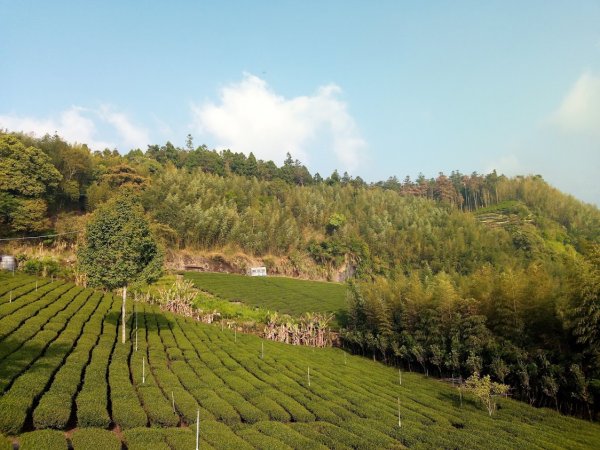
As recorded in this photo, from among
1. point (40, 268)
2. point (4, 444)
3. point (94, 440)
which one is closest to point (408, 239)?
point (40, 268)

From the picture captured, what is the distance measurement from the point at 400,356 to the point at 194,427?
96.6ft

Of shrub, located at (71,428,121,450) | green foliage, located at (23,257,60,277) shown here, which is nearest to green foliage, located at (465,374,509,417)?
shrub, located at (71,428,121,450)

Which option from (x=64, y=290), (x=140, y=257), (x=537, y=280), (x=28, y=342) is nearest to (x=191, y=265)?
(x=64, y=290)

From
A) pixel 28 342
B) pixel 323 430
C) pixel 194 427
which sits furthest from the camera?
pixel 28 342

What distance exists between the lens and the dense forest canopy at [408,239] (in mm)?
29984

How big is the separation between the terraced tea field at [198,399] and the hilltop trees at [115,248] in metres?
4.28

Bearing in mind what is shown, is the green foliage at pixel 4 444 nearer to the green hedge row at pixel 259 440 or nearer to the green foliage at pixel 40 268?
the green hedge row at pixel 259 440

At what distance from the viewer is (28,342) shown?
74.7 ft

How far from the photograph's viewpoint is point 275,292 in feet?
224

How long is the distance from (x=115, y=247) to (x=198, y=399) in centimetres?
1398

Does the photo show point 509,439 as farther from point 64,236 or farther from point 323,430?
point 64,236

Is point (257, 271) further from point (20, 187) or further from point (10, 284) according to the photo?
point (10, 284)

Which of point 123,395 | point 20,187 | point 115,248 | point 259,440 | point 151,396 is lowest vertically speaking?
point 259,440

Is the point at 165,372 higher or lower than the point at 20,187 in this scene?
lower
